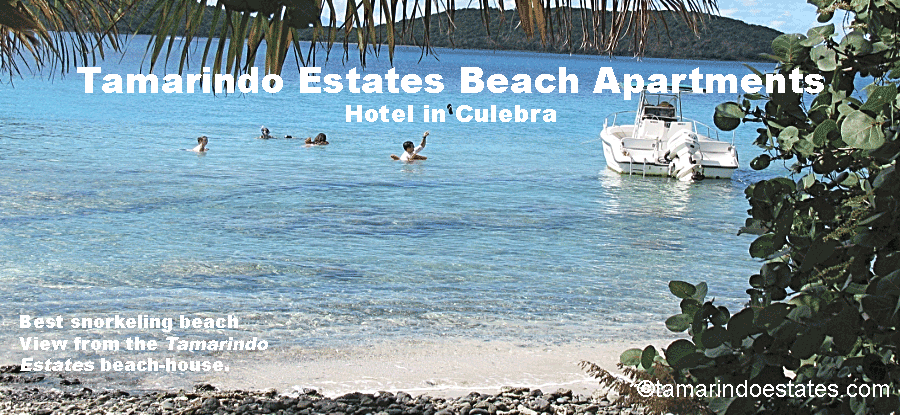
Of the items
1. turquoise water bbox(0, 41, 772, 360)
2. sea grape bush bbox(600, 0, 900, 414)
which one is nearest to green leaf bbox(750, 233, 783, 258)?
sea grape bush bbox(600, 0, 900, 414)

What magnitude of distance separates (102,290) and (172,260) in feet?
6.18

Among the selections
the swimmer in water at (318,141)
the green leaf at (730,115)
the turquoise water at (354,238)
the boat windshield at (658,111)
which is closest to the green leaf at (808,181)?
the green leaf at (730,115)

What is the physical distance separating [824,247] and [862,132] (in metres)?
0.30

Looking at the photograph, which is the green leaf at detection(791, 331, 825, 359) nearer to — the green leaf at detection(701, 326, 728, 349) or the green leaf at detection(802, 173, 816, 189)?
the green leaf at detection(701, 326, 728, 349)

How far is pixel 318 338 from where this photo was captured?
7383 mm

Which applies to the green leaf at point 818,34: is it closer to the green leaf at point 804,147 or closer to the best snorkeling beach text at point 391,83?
the best snorkeling beach text at point 391,83

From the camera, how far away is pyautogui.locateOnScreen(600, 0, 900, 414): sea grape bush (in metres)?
1.76

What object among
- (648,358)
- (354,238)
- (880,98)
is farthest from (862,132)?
(354,238)

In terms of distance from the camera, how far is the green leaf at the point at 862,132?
5.58ft

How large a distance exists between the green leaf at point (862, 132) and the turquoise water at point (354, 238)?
1868 mm

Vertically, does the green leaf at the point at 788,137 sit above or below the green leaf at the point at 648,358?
above

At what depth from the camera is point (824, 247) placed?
6.24 feet

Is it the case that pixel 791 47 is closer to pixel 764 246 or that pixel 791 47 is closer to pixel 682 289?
pixel 764 246

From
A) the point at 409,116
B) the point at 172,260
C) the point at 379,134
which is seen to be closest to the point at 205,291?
the point at 172,260
